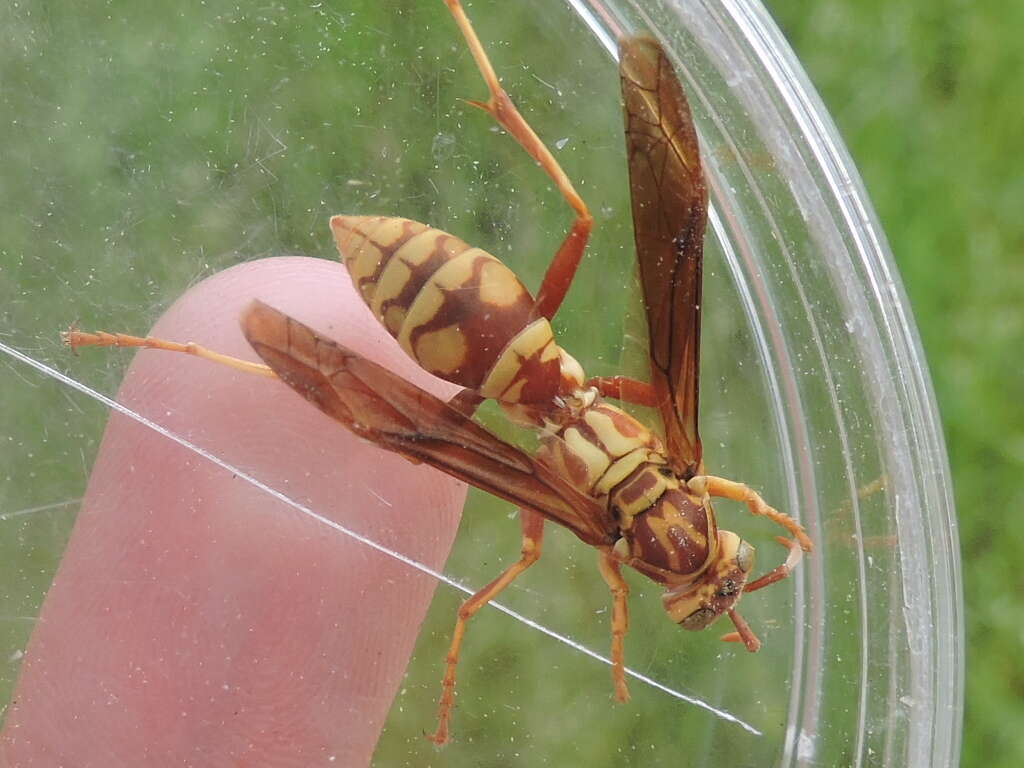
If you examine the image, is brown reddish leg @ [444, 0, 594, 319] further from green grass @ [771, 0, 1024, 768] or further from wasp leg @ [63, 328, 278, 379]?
green grass @ [771, 0, 1024, 768]

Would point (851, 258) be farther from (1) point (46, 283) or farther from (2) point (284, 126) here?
(1) point (46, 283)

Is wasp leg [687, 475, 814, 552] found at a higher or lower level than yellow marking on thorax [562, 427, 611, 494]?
lower

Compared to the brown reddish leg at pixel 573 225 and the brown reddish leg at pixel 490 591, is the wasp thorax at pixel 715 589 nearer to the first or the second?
the brown reddish leg at pixel 490 591

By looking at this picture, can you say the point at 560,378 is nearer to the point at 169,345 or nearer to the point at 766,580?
the point at 766,580

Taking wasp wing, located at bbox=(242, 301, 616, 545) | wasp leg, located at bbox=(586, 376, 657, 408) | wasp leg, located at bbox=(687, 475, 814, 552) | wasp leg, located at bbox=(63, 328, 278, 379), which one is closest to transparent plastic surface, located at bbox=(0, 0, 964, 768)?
wasp leg, located at bbox=(63, 328, 278, 379)

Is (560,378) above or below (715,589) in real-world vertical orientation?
above

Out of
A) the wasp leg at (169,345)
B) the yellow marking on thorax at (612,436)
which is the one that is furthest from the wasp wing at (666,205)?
the wasp leg at (169,345)

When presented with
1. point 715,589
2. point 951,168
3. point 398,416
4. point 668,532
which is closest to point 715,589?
point 715,589
